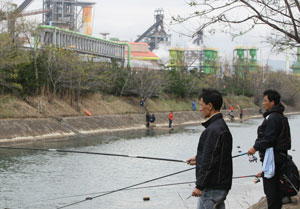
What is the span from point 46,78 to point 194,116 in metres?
19.8

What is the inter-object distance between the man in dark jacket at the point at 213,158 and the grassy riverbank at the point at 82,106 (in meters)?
26.9

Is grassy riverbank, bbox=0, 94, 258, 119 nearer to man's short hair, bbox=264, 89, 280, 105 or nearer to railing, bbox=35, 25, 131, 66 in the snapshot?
railing, bbox=35, 25, 131, 66

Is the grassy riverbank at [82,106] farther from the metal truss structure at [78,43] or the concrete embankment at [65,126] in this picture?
the metal truss structure at [78,43]

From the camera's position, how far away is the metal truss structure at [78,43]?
132ft

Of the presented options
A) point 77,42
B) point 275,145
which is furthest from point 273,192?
point 77,42

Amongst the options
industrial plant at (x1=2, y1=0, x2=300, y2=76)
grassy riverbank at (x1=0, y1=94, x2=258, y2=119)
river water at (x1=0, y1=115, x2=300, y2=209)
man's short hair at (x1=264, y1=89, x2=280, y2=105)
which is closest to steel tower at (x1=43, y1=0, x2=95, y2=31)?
industrial plant at (x1=2, y1=0, x2=300, y2=76)

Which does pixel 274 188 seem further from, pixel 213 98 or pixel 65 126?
pixel 65 126

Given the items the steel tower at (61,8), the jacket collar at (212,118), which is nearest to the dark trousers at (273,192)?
the jacket collar at (212,118)

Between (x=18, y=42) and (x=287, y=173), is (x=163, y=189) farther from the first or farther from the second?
(x=18, y=42)

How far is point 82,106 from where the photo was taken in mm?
42062

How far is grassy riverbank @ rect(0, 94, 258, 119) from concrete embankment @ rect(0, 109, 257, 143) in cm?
157

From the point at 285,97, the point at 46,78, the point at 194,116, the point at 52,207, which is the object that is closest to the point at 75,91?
the point at 46,78

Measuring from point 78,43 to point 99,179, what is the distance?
99.7ft

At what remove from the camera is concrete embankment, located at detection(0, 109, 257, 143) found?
28.3 m
